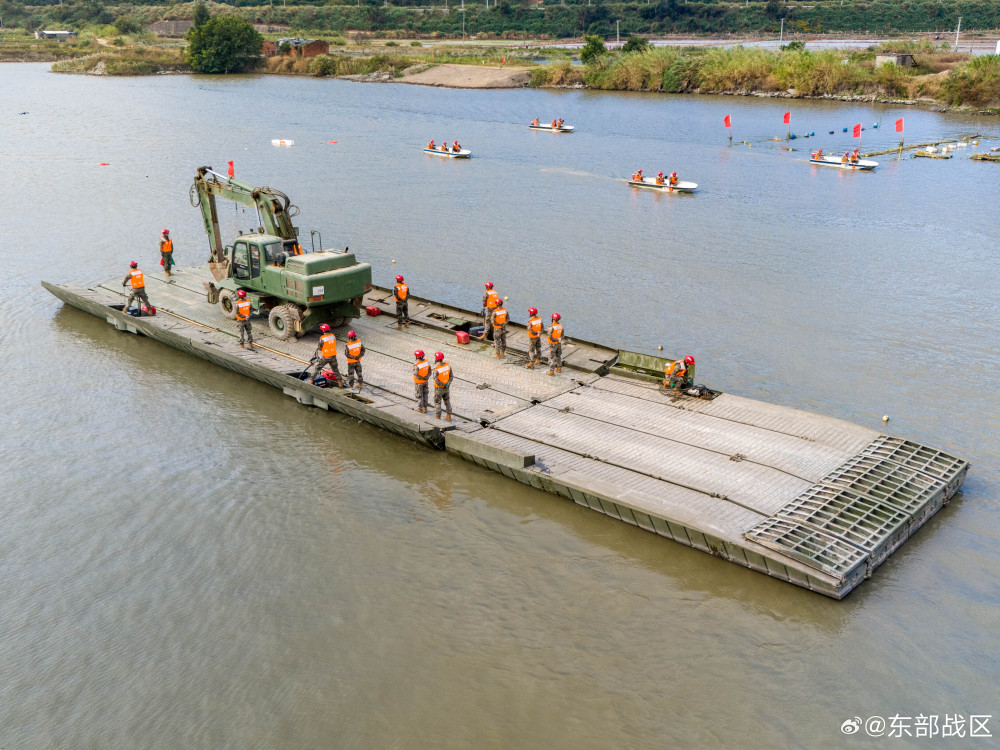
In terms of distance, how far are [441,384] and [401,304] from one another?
5800mm

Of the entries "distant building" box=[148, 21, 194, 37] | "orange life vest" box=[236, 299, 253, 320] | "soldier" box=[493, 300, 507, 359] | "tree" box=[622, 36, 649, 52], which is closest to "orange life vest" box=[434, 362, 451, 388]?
"soldier" box=[493, 300, 507, 359]

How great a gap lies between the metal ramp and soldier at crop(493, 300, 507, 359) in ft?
26.8

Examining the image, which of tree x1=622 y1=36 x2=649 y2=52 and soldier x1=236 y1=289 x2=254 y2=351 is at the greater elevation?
tree x1=622 y1=36 x2=649 y2=52

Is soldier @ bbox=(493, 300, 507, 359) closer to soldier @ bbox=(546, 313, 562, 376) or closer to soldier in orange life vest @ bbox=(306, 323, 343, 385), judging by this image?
soldier @ bbox=(546, 313, 562, 376)

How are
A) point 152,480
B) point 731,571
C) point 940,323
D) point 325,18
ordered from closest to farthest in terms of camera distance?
1. point 731,571
2. point 152,480
3. point 940,323
4. point 325,18

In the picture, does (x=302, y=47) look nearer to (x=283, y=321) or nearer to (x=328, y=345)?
(x=283, y=321)

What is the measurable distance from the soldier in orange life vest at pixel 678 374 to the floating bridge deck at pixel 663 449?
0.27 metres

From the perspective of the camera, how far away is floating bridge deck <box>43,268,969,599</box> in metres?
14.0

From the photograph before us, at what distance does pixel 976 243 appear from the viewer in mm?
33219

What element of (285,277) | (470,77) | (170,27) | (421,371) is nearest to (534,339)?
(421,371)

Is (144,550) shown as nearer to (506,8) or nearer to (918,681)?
(918,681)

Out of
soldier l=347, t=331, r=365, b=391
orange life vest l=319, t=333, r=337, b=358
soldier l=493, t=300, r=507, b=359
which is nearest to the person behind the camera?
soldier l=347, t=331, r=365, b=391

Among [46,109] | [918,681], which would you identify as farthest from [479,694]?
[46,109]

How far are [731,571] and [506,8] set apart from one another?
129768 millimetres
